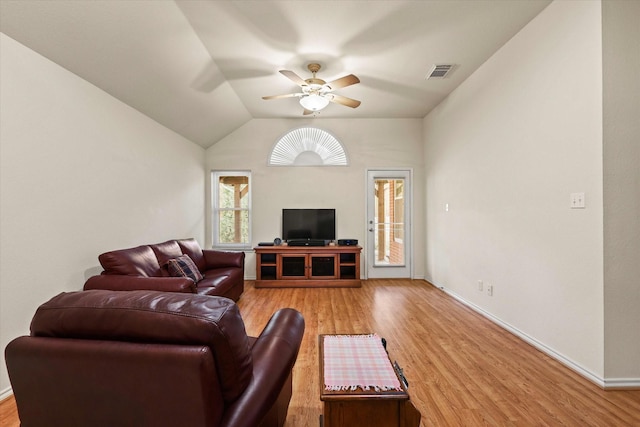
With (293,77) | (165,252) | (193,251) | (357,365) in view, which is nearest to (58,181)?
(165,252)

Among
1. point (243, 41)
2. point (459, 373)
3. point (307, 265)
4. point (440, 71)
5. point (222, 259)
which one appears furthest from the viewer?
point (307, 265)

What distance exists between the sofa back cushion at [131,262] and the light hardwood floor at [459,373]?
105 centimetres

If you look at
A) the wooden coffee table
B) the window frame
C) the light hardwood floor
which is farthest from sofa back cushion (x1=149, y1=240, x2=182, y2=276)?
the wooden coffee table

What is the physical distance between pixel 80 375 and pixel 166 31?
2780 mm

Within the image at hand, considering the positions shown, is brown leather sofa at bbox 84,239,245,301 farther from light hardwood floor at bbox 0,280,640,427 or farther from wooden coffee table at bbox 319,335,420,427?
wooden coffee table at bbox 319,335,420,427

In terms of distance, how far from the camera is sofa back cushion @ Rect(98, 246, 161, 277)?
258 centimetres

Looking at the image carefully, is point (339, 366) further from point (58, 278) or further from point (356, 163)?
point (356, 163)

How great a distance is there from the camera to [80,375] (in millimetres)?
891

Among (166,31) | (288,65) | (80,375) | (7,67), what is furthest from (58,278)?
(288,65)

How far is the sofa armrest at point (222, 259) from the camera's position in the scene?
13.6 feet

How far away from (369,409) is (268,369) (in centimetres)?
43

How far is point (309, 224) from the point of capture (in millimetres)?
5293

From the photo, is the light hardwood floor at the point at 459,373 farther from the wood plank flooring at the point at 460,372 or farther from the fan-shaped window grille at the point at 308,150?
the fan-shaped window grille at the point at 308,150

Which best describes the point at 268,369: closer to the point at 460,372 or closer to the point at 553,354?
the point at 460,372
